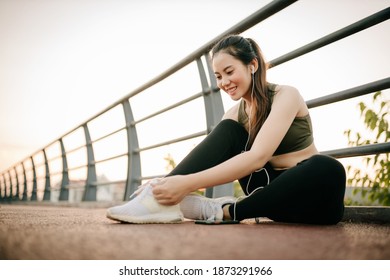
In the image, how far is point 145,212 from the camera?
1077mm

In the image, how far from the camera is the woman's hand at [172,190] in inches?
41.6

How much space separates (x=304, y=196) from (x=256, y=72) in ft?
1.81

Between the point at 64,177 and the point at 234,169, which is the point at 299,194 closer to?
the point at 234,169

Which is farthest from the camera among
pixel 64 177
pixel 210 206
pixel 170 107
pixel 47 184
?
pixel 47 184

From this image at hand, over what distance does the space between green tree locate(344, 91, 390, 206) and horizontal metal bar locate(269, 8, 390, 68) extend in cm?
24

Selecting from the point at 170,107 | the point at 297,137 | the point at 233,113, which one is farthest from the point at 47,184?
the point at 297,137

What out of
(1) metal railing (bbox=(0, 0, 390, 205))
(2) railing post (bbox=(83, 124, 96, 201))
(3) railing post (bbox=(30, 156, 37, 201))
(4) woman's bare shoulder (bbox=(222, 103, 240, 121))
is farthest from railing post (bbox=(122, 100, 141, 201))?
(3) railing post (bbox=(30, 156, 37, 201))

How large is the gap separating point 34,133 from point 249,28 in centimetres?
210

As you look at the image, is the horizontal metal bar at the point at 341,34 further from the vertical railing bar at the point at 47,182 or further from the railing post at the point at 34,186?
the railing post at the point at 34,186

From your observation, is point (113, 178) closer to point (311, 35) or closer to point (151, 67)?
point (151, 67)

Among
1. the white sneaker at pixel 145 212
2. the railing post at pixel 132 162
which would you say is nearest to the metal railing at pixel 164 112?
the railing post at pixel 132 162

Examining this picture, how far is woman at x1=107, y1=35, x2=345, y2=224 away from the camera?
1024mm

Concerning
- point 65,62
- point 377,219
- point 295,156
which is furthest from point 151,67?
point 377,219

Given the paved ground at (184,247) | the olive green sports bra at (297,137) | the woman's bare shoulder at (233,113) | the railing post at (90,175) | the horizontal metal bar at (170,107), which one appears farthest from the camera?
the railing post at (90,175)
